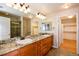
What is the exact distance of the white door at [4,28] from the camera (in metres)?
1.91

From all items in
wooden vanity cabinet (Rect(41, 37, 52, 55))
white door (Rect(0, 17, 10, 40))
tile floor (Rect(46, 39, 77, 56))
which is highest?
white door (Rect(0, 17, 10, 40))

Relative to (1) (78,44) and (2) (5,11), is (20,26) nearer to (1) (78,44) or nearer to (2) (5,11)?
(2) (5,11)

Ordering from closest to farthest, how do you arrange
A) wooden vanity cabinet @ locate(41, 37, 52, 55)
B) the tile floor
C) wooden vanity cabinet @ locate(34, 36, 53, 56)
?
wooden vanity cabinet @ locate(34, 36, 53, 56)
wooden vanity cabinet @ locate(41, 37, 52, 55)
the tile floor

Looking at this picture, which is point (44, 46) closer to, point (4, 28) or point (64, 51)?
point (64, 51)

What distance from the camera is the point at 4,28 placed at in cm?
195

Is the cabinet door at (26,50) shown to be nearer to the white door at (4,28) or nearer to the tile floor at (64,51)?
the white door at (4,28)

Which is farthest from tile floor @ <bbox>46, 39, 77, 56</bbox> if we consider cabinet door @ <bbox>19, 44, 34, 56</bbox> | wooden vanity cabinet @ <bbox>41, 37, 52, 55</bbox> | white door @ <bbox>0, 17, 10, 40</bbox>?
white door @ <bbox>0, 17, 10, 40</bbox>

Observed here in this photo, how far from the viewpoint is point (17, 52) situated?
5.55ft

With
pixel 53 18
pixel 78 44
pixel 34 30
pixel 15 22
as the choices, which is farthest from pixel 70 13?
pixel 15 22

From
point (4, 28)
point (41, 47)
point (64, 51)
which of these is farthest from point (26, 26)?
point (64, 51)

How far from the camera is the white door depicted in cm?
191

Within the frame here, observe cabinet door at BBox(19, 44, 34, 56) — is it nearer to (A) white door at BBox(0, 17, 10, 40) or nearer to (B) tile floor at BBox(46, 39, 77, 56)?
(A) white door at BBox(0, 17, 10, 40)

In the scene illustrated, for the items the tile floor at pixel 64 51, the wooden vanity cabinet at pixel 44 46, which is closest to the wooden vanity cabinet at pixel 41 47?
the wooden vanity cabinet at pixel 44 46

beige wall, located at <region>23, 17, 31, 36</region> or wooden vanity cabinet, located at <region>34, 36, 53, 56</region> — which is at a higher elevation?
beige wall, located at <region>23, 17, 31, 36</region>
